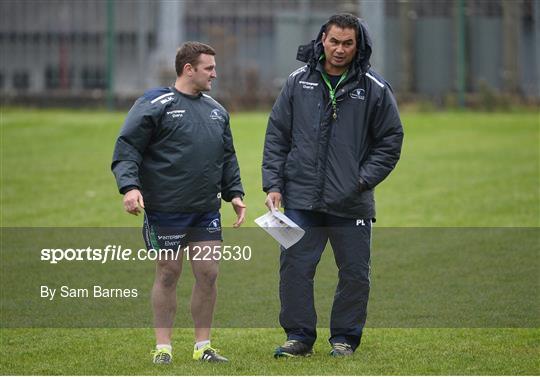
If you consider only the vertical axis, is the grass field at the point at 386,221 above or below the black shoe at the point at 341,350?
below

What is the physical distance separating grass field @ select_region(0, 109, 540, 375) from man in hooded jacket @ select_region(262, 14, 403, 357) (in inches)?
12.0

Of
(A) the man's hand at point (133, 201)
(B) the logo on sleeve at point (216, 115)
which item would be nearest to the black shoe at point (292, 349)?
(A) the man's hand at point (133, 201)

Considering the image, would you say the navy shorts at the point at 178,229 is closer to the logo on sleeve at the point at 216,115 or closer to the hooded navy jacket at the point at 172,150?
the hooded navy jacket at the point at 172,150

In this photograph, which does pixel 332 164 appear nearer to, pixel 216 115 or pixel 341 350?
pixel 216 115

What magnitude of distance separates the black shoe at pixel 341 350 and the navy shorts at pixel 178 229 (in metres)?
0.90

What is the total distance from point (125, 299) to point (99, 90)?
1567 cm

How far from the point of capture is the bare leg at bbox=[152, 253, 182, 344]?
22.2 feet

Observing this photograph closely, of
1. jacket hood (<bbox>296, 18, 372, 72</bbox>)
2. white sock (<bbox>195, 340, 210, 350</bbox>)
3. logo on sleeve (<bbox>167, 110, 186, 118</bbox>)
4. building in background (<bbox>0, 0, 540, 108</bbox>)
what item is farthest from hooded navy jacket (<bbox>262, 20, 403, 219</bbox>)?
building in background (<bbox>0, 0, 540, 108</bbox>)

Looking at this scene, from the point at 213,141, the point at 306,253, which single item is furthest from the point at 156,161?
the point at 306,253

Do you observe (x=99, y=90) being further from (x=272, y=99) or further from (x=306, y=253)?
(x=306, y=253)

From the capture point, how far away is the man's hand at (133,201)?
643cm

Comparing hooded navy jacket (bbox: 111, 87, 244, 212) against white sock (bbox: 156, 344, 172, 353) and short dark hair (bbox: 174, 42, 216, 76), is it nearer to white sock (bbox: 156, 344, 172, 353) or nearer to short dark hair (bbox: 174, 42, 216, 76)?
short dark hair (bbox: 174, 42, 216, 76)

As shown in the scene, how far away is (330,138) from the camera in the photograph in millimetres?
6883

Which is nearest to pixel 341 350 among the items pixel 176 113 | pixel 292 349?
pixel 292 349
